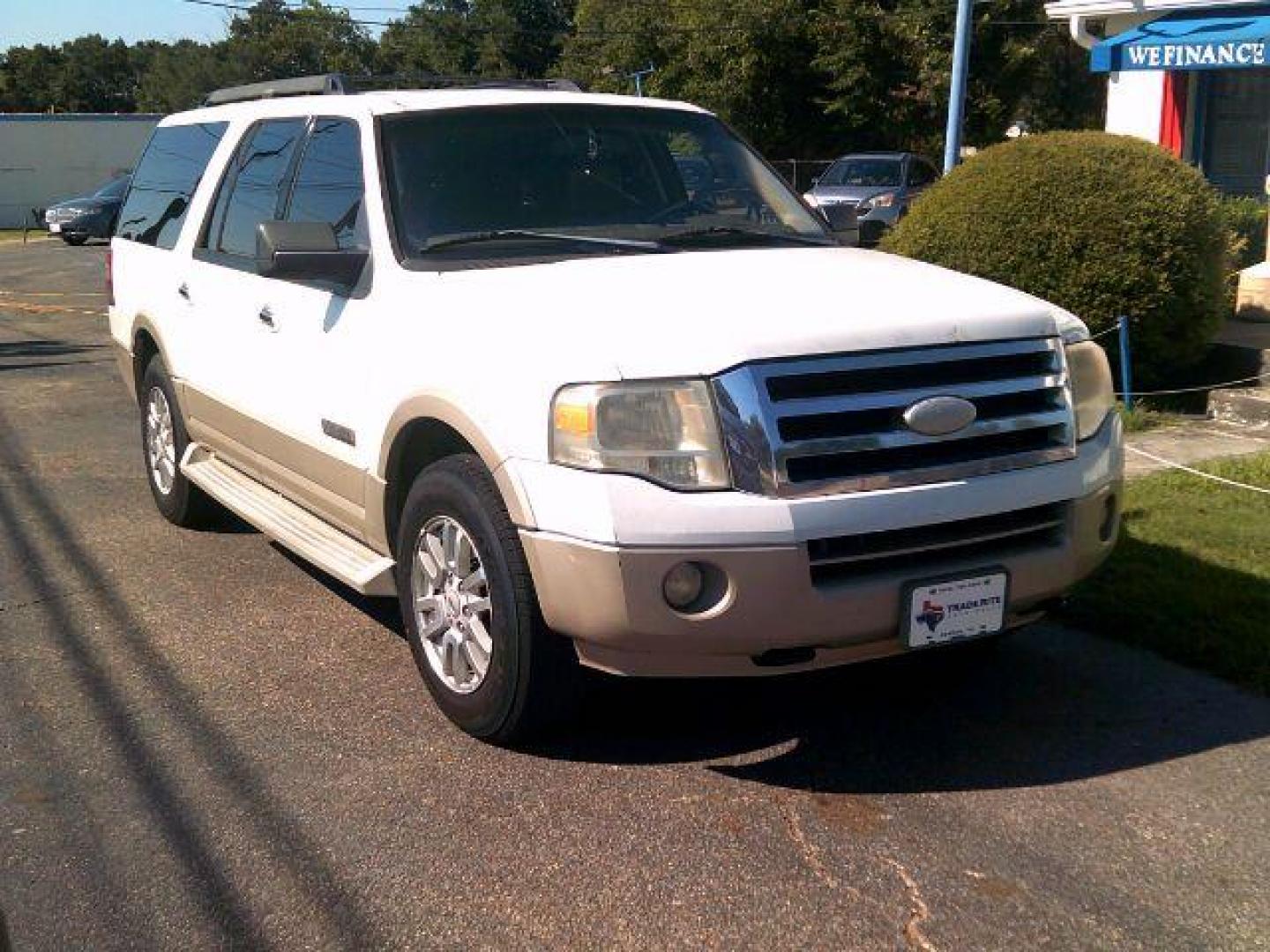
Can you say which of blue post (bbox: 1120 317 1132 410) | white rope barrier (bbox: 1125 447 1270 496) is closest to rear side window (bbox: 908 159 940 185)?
blue post (bbox: 1120 317 1132 410)

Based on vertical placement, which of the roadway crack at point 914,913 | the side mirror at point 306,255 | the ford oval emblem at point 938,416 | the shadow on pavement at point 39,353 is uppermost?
→ the side mirror at point 306,255

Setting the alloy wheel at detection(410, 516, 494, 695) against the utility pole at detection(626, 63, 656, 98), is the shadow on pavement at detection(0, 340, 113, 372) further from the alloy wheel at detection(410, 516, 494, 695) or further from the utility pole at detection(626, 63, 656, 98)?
the utility pole at detection(626, 63, 656, 98)

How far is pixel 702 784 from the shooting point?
4.23 meters

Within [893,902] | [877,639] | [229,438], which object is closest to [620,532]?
[877,639]

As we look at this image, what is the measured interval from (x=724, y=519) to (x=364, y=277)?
1836 millimetres

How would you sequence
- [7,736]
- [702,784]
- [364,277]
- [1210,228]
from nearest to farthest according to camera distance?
[702,784], [7,736], [364,277], [1210,228]

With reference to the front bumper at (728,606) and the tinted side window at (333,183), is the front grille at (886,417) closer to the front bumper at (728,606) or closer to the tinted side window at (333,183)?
the front bumper at (728,606)

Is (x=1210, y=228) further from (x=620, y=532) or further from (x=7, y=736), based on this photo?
(x=7, y=736)

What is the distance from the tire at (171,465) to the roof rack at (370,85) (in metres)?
1.39

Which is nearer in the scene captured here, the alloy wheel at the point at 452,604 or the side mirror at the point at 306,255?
the alloy wheel at the point at 452,604

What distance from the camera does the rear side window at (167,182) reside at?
22.4ft

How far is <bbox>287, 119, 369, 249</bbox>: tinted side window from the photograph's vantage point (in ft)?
17.0

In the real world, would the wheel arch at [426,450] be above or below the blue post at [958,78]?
below

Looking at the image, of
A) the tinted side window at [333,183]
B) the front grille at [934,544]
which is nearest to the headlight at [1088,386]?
the front grille at [934,544]
